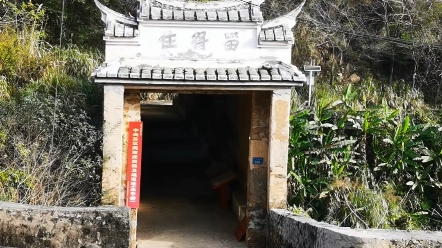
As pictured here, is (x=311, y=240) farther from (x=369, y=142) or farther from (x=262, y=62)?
(x=369, y=142)

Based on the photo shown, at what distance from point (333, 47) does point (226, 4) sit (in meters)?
6.25

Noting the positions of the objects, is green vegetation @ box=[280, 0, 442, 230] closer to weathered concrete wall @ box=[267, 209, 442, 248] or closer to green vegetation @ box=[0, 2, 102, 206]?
weathered concrete wall @ box=[267, 209, 442, 248]

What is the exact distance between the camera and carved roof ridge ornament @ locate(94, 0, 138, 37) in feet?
26.9

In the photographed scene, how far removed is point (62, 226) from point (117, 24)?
3.81 meters

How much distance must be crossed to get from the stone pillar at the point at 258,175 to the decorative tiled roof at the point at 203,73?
2.04ft

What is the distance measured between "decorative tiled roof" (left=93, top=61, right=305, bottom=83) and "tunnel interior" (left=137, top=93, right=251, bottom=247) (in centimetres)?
184

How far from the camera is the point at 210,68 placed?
8.24m

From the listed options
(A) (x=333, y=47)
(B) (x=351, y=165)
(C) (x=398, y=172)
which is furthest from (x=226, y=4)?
(A) (x=333, y=47)

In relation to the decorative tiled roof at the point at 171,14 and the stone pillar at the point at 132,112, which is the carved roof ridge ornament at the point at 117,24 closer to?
the decorative tiled roof at the point at 171,14

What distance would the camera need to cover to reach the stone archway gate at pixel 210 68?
7.93 m

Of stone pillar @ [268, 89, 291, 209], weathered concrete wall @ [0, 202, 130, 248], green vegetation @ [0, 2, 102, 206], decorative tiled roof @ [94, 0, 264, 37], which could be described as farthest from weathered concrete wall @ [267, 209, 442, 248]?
decorative tiled roof @ [94, 0, 264, 37]

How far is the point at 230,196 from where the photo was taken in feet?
36.9

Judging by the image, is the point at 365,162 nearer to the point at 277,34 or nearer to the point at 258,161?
the point at 258,161

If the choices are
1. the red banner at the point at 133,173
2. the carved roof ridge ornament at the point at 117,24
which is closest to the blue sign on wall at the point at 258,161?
the red banner at the point at 133,173
